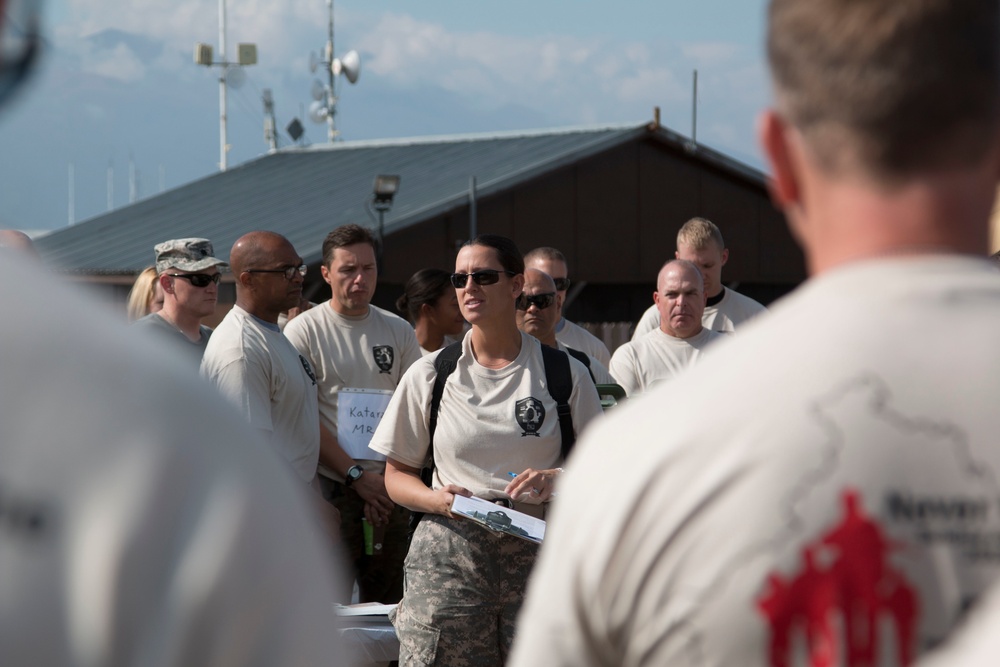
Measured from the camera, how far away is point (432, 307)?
7438mm

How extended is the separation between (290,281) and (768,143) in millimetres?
4564

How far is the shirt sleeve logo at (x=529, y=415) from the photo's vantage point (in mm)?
4758

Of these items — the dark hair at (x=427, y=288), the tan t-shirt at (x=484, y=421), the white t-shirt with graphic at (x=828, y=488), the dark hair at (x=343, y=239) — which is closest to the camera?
the white t-shirt with graphic at (x=828, y=488)

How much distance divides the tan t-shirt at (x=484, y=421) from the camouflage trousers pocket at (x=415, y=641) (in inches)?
21.1

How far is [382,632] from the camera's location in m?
5.51

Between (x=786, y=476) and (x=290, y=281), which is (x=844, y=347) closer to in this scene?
(x=786, y=476)

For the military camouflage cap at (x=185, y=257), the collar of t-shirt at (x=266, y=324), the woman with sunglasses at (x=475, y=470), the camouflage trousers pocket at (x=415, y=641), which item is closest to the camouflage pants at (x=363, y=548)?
the collar of t-shirt at (x=266, y=324)

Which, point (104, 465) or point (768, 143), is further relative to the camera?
point (768, 143)

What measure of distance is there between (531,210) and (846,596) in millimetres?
19205

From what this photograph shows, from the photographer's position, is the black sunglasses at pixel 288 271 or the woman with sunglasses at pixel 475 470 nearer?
the woman with sunglasses at pixel 475 470

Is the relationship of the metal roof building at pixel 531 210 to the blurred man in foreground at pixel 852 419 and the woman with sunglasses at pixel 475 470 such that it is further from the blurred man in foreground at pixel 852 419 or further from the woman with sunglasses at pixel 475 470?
the blurred man in foreground at pixel 852 419

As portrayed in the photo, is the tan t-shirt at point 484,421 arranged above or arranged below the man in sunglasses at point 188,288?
below

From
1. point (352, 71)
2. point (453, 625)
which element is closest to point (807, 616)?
point (453, 625)

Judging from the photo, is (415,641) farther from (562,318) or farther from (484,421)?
(562,318)
